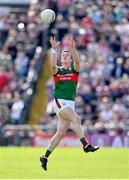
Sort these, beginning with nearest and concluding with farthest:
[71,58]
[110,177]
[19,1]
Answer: [110,177]
[71,58]
[19,1]

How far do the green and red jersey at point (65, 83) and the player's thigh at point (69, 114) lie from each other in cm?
28

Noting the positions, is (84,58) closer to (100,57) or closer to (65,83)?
(100,57)

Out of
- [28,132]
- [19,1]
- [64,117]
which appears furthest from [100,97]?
[64,117]

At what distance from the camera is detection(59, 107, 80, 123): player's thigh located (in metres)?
17.6

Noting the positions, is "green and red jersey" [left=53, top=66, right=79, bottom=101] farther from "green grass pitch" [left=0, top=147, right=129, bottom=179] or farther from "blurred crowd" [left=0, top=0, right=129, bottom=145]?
"blurred crowd" [left=0, top=0, right=129, bottom=145]

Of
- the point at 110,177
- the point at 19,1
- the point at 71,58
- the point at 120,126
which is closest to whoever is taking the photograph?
the point at 110,177

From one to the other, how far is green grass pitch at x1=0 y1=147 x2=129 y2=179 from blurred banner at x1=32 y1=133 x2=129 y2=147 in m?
2.68

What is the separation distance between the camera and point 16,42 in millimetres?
33875

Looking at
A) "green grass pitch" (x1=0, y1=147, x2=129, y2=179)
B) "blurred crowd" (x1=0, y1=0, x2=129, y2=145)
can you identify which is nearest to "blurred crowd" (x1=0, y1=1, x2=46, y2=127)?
"blurred crowd" (x1=0, y1=0, x2=129, y2=145)

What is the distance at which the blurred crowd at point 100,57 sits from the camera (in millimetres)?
30125

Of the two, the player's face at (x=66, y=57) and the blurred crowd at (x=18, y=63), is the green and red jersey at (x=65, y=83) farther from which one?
the blurred crowd at (x=18, y=63)

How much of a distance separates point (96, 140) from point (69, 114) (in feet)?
39.6

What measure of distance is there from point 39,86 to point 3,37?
2602mm

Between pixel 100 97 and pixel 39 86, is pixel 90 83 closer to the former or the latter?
pixel 100 97
